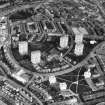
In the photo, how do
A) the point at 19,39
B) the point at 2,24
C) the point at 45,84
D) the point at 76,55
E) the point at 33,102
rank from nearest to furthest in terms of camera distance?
the point at 33,102 → the point at 45,84 → the point at 76,55 → the point at 19,39 → the point at 2,24

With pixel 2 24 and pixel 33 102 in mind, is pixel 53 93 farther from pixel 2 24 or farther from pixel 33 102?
pixel 2 24

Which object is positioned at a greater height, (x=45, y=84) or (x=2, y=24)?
(x=2, y=24)

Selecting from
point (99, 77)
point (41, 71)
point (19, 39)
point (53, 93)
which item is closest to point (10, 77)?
point (41, 71)

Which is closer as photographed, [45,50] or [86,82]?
[86,82]

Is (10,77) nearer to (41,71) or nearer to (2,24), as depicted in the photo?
(41,71)

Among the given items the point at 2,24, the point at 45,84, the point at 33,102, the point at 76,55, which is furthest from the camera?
the point at 2,24

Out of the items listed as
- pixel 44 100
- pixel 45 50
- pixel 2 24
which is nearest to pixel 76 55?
pixel 45 50


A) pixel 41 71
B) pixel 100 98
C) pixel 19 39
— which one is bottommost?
pixel 100 98
